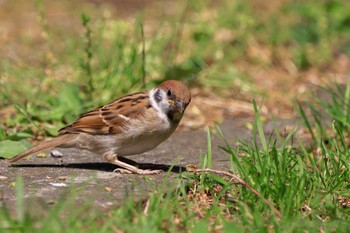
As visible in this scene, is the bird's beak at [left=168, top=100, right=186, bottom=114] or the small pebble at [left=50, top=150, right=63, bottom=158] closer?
the bird's beak at [left=168, top=100, right=186, bottom=114]

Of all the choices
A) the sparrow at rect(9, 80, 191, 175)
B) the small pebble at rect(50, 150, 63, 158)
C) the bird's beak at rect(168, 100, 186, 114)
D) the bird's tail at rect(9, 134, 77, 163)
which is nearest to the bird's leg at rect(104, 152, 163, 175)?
the sparrow at rect(9, 80, 191, 175)

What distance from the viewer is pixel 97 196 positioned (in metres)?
4.65

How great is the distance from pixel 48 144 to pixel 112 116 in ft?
1.61

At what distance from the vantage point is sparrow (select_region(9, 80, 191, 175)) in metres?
5.57

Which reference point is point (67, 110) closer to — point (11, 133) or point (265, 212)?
point (11, 133)

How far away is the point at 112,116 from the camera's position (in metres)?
5.73

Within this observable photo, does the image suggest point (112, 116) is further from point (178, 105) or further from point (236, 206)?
point (236, 206)

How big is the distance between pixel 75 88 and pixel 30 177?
1.89m

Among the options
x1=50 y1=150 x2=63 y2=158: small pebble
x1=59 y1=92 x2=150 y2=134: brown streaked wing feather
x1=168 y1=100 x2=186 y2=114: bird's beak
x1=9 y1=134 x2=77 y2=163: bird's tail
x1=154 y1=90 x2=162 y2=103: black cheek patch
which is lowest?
x1=50 y1=150 x2=63 y2=158: small pebble

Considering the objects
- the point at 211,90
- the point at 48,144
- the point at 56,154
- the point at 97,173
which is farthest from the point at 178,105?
the point at 211,90

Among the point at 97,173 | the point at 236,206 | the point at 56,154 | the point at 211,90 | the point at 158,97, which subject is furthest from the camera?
the point at 211,90

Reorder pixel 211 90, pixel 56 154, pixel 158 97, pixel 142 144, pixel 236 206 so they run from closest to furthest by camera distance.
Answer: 1. pixel 236 206
2. pixel 142 144
3. pixel 158 97
4. pixel 56 154
5. pixel 211 90

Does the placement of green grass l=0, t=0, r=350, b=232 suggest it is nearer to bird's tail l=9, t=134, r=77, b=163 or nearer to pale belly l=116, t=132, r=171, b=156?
bird's tail l=9, t=134, r=77, b=163

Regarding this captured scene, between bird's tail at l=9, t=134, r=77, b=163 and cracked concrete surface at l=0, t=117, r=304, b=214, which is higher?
bird's tail at l=9, t=134, r=77, b=163
